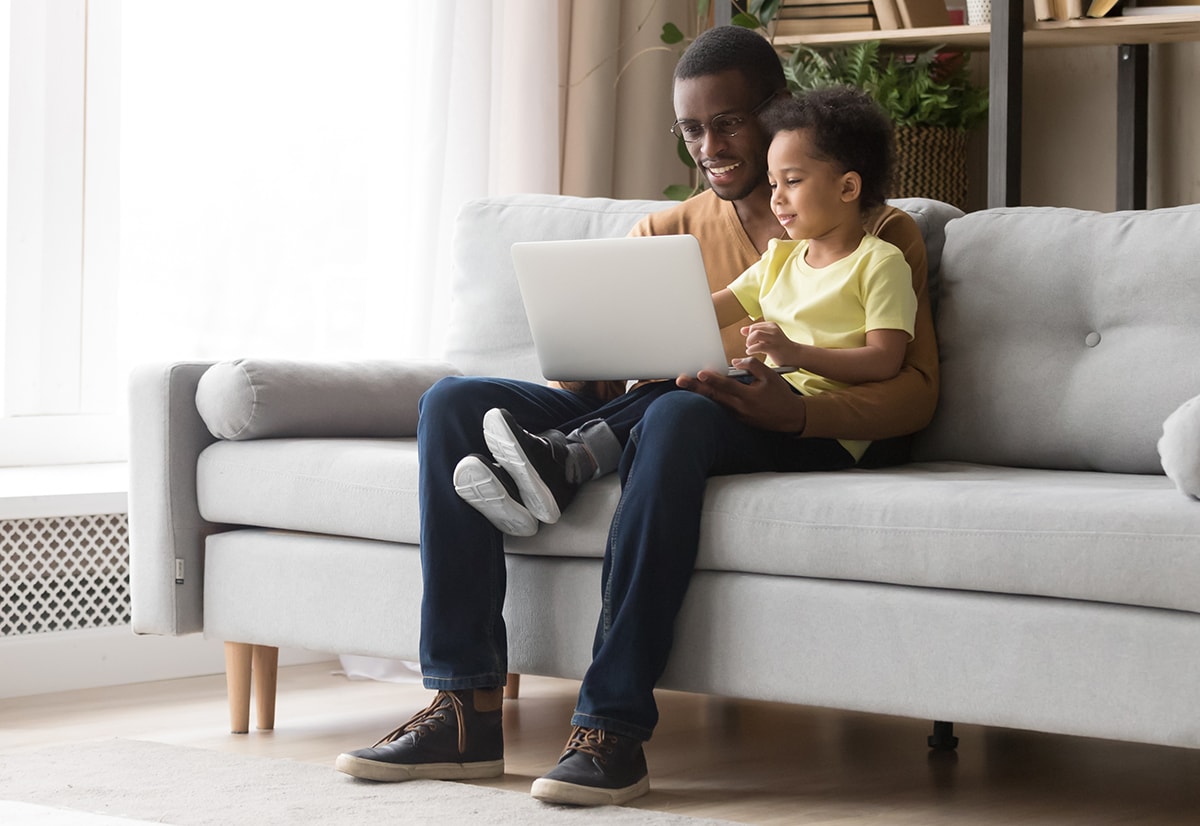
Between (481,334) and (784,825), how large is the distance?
107 cm

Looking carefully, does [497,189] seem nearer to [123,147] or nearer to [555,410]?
[123,147]

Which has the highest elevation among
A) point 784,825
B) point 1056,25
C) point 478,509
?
point 1056,25

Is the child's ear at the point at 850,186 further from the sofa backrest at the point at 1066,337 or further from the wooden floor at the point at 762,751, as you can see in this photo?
the wooden floor at the point at 762,751

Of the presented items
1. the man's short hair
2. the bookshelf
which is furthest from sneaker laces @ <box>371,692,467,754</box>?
the bookshelf

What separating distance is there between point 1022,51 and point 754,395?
1369 mm

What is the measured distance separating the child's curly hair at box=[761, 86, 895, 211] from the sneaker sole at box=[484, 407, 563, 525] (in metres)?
0.57

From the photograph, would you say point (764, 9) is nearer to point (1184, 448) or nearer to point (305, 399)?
point (305, 399)

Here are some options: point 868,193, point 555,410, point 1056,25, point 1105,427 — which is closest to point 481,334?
point 555,410

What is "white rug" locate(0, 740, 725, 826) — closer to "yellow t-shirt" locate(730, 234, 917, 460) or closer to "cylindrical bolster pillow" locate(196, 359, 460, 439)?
"cylindrical bolster pillow" locate(196, 359, 460, 439)

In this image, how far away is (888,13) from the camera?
3172 millimetres

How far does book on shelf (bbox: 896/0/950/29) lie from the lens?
3158 millimetres

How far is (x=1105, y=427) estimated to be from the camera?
2.11 meters

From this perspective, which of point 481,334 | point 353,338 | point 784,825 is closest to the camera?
point 784,825

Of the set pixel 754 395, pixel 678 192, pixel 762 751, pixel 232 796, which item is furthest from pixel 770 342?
pixel 678 192
